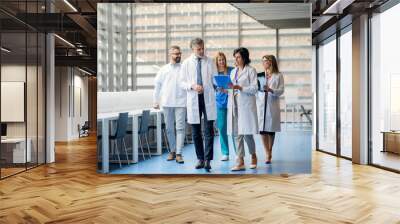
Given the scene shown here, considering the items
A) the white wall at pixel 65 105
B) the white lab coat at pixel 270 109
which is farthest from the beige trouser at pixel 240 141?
the white wall at pixel 65 105

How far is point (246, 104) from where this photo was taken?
6.41m

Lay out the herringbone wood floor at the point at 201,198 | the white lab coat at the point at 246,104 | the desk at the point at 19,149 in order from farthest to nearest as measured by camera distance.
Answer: the desk at the point at 19,149
the white lab coat at the point at 246,104
the herringbone wood floor at the point at 201,198

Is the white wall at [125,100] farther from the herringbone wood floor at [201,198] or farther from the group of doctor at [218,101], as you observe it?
the herringbone wood floor at [201,198]

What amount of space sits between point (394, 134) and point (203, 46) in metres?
3.43

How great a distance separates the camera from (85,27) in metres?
8.90

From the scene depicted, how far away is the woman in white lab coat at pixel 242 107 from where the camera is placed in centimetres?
640

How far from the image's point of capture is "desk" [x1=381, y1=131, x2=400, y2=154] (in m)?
6.94

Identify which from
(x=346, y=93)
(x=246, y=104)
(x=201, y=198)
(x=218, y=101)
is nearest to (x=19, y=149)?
(x=218, y=101)

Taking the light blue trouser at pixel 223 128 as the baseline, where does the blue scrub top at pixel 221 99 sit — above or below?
above

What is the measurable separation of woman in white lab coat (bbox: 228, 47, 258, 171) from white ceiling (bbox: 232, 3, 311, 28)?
570mm

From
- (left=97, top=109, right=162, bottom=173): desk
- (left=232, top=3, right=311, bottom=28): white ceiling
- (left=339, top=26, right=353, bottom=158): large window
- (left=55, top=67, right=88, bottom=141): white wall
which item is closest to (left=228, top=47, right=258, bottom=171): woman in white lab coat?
(left=232, top=3, right=311, bottom=28): white ceiling

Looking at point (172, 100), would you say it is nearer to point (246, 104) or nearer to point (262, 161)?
point (246, 104)

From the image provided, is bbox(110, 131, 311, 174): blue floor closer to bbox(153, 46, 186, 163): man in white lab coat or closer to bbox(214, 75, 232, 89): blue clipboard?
bbox(153, 46, 186, 163): man in white lab coat

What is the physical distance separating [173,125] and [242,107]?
107 centimetres
